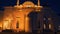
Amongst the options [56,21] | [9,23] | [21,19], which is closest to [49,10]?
[56,21]

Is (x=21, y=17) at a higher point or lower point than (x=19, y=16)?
lower

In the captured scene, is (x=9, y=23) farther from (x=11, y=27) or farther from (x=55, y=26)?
(x=55, y=26)

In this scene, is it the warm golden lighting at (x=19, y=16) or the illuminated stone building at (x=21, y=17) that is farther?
the warm golden lighting at (x=19, y=16)

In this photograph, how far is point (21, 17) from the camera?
38.2 meters

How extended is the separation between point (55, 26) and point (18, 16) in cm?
718

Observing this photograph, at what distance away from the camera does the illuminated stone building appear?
36.9m

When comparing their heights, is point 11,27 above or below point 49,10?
below

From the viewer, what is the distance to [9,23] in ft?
126

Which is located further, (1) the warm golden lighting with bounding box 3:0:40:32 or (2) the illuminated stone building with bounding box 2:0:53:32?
(1) the warm golden lighting with bounding box 3:0:40:32

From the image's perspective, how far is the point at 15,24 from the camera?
3809 centimetres

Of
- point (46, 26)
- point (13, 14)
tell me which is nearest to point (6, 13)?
point (13, 14)

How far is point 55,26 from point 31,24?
5.11 m

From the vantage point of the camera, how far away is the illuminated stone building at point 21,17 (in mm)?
36906

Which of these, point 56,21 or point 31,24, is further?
point 56,21
